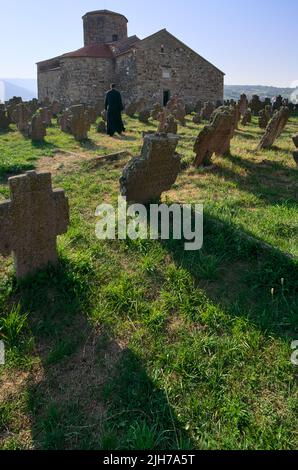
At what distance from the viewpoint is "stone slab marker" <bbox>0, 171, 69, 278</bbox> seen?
11.2ft

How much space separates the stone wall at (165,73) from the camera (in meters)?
28.5

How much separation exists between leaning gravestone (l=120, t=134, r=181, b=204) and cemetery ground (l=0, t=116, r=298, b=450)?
0.86 meters

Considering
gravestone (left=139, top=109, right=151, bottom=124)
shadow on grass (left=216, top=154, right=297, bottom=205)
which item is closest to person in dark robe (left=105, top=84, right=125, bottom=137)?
gravestone (left=139, top=109, right=151, bottom=124)

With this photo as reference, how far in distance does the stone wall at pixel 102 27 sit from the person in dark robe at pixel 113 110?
28.0 meters

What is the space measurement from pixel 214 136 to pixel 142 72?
23.4 m

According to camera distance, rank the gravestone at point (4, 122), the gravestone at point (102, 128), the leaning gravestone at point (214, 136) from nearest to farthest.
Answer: the leaning gravestone at point (214, 136) < the gravestone at point (102, 128) < the gravestone at point (4, 122)

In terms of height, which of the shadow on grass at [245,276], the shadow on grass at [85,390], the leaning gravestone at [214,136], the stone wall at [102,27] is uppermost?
the stone wall at [102,27]

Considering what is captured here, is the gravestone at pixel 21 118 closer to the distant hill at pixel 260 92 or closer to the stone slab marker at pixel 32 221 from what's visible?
the stone slab marker at pixel 32 221

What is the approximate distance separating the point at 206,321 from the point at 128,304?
770 millimetres

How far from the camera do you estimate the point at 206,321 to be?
329 cm

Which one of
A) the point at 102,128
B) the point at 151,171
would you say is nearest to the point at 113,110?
the point at 102,128

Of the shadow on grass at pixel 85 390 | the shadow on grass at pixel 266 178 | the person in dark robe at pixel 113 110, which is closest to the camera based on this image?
the shadow on grass at pixel 85 390

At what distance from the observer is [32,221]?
3.59 m

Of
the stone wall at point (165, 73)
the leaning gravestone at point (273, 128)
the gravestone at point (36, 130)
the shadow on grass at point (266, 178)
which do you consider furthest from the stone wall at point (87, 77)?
the shadow on grass at point (266, 178)
